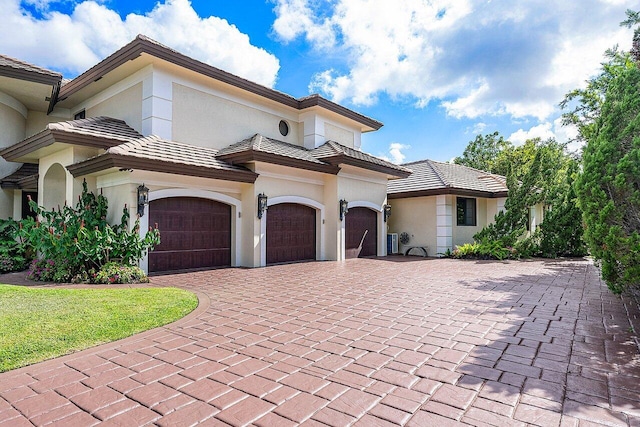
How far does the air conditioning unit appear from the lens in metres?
17.9

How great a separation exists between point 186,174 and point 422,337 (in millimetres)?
7971

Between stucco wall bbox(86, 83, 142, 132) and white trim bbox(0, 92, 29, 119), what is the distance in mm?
3240

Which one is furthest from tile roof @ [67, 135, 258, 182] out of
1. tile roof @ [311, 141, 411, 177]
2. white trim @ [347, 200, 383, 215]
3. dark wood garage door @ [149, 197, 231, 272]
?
white trim @ [347, 200, 383, 215]

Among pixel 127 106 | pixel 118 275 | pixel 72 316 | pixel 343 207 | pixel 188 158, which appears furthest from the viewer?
pixel 343 207

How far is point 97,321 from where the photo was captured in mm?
5051

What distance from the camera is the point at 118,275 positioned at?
8352 mm

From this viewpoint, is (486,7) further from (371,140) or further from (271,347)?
(271,347)

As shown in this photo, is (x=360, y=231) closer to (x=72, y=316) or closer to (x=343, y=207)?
(x=343, y=207)

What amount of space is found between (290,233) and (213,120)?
4.91 metres

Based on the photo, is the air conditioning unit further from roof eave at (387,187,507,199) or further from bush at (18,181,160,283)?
bush at (18,181,160,283)

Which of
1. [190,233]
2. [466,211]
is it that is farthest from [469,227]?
[190,233]

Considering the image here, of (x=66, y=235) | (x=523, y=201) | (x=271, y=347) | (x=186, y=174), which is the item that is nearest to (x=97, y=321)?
(x=271, y=347)

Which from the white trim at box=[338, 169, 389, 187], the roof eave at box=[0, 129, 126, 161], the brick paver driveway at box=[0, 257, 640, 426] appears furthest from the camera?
the white trim at box=[338, 169, 389, 187]

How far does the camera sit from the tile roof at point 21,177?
1228cm
